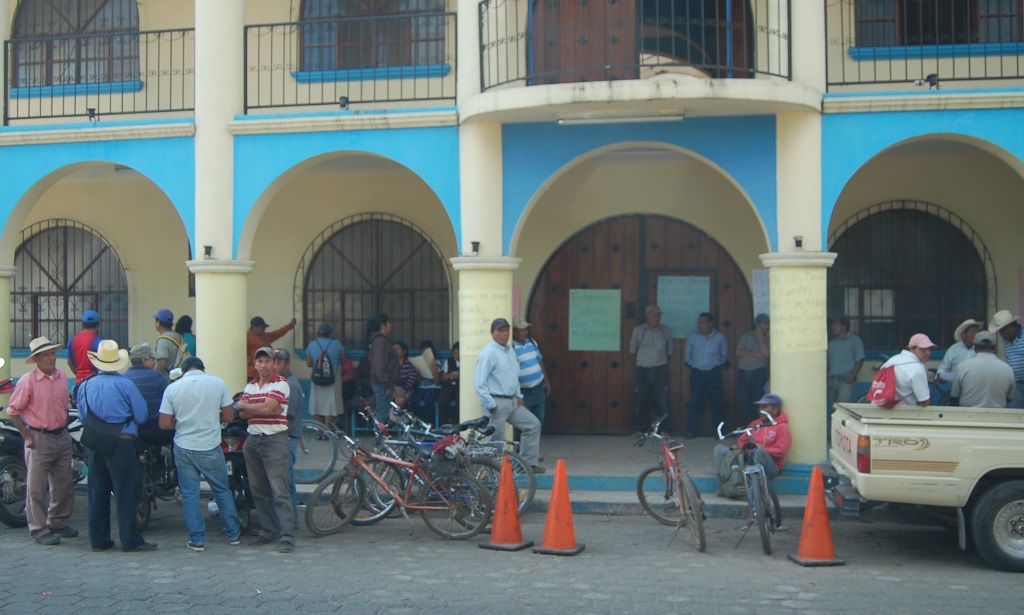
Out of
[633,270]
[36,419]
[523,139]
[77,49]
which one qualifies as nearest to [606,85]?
[523,139]

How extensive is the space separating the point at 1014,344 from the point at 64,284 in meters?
12.4

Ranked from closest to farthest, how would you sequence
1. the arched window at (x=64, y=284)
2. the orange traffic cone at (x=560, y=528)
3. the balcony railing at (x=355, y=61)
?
the orange traffic cone at (x=560, y=528)
the balcony railing at (x=355, y=61)
the arched window at (x=64, y=284)

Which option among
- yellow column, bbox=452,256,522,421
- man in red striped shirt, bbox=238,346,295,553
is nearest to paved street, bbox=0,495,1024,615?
man in red striped shirt, bbox=238,346,295,553

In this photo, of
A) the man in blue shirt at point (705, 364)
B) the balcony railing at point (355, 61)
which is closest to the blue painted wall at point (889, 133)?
the man in blue shirt at point (705, 364)

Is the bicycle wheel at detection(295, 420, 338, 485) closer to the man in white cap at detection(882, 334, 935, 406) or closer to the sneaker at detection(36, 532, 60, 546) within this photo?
the sneaker at detection(36, 532, 60, 546)

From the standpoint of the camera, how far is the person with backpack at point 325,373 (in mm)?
12836

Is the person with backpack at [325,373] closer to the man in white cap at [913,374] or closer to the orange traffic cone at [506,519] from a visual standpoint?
the orange traffic cone at [506,519]

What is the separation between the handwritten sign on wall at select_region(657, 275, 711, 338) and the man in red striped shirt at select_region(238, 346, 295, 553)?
A: 236 inches

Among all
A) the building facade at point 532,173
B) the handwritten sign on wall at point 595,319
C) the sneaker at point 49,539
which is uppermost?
the building facade at point 532,173

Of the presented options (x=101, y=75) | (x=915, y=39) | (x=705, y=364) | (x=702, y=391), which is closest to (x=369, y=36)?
(x=101, y=75)

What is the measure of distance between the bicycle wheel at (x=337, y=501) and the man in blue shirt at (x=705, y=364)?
16.6 feet

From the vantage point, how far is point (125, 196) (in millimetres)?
14875

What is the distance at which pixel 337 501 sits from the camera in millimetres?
9359

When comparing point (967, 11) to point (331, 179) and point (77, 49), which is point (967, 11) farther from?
point (77, 49)
